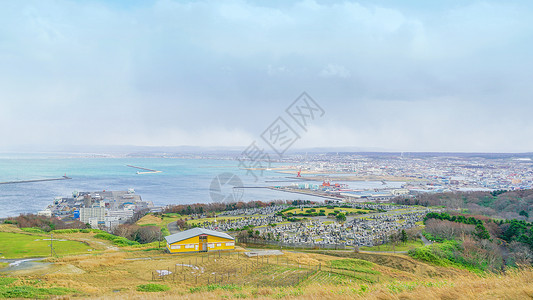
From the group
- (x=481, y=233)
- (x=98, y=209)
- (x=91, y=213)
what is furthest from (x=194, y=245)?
(x=98, y=209)

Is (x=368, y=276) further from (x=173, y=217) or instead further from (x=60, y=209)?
(x=60, y=209)

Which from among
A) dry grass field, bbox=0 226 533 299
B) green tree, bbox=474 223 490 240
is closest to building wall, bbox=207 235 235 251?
dry grass field, bbox=0 226 533 299

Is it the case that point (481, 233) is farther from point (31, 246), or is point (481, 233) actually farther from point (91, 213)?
point (91, 213)

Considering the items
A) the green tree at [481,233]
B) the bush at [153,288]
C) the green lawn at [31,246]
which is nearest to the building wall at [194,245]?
the green lawn at [31,246]

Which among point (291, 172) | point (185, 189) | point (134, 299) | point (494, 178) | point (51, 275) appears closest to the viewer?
point (134, 299)

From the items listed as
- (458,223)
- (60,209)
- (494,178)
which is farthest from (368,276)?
(494,178)

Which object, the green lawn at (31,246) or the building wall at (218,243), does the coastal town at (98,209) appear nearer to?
the green lawn at (31,246)
